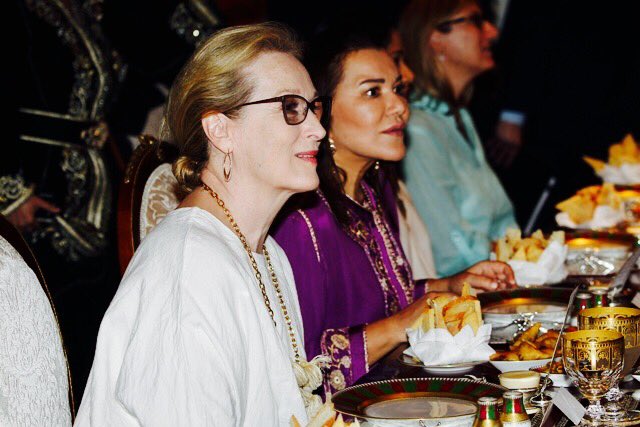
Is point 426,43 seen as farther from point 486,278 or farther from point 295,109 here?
point 295,109

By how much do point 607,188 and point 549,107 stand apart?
132 inches

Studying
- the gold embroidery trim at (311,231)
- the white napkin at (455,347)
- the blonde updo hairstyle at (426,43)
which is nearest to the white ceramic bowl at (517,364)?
the white napkin at (455,347)

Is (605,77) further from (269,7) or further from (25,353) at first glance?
(25,353)

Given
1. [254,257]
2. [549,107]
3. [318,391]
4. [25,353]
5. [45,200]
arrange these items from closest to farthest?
[25,353], [254,257], [318,391], [45,200], [549,107]

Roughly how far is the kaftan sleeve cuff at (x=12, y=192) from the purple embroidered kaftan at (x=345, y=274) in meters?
1.17

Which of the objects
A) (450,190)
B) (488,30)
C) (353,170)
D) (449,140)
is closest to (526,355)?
(353,170)

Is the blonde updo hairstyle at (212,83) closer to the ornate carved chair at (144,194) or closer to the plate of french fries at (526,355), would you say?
the ornate carved chair at (144,194)

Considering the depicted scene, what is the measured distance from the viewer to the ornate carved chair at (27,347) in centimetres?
156

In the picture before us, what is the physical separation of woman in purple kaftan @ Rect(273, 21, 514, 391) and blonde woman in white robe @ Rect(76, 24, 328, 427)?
31 centimetres

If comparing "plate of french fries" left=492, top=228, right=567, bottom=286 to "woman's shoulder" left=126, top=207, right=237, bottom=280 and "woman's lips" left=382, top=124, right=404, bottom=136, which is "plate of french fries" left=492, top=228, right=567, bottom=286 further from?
"woman's shoulder" left=126, top=207, right=237, bottom=280

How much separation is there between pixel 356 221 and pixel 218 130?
906 millimetres

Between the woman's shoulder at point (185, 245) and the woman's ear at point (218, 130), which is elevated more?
the woman's ear at point (218, 130)

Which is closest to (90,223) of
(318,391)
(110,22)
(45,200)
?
(45,200)

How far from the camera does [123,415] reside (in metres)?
1.64
